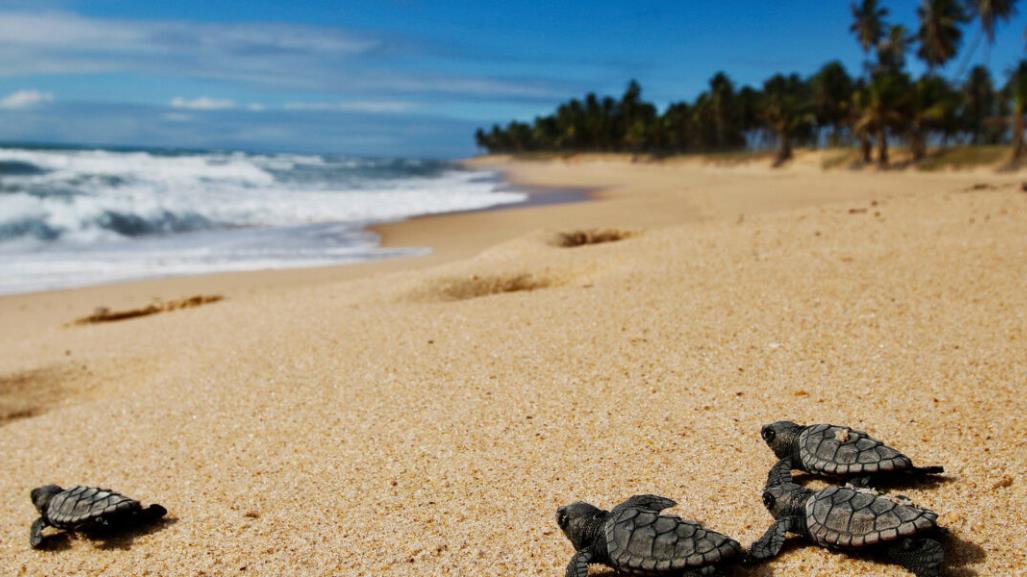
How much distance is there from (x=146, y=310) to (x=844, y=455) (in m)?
8.81

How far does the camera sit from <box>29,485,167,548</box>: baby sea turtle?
3268mm

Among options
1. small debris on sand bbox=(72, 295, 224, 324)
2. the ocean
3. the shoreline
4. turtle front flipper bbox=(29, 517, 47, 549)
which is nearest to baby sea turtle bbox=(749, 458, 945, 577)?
turtle front flipper bbox=(29, 517, 47, 549)

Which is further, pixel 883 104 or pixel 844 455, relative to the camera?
pixel 883 104

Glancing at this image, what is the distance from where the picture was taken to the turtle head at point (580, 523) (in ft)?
8.96

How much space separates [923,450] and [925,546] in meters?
1.17

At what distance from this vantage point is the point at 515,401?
455 centimetres

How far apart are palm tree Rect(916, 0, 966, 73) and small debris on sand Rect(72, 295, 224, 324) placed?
54643 millimetres

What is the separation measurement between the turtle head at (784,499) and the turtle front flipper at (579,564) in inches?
32.1

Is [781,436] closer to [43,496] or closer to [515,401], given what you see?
[515,401]

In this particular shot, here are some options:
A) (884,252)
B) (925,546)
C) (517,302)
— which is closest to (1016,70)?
(884,252)

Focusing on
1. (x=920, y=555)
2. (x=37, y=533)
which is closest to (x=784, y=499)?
(x=920, y=555)

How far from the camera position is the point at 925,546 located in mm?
2486

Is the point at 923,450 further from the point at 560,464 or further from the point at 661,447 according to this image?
the point at 560,464

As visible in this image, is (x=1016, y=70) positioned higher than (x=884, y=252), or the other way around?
(x=1016, y=70)
